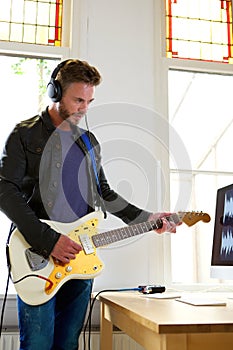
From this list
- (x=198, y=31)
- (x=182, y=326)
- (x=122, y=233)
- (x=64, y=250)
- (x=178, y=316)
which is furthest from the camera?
(x=198, y=31)

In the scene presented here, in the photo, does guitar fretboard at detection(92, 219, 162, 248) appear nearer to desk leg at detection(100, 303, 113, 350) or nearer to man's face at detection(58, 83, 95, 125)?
desk leg at detection(100, 303, 113, 350)

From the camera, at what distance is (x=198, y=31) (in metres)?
2.56

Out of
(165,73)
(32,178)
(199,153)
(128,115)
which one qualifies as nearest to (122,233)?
(32,178)

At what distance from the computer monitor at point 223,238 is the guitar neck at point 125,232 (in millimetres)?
209

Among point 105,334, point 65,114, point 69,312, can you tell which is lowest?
point 105,334

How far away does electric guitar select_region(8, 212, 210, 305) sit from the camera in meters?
1.47

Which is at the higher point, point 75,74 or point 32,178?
point 75,74

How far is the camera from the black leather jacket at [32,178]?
147 cm

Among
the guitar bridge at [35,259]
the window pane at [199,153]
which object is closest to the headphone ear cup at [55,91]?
the guitar bridge at [35,259]

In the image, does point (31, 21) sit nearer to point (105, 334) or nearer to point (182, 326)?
Result: point (105, 334)

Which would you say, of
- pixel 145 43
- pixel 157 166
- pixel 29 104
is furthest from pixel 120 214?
pixel 145 43

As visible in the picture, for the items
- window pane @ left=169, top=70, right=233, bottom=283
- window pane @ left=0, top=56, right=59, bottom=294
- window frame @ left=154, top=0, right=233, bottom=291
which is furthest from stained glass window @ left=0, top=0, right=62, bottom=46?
window pane @ left=169, top=70, right=233, bottom=283

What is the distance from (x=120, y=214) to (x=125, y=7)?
1204 millimetres

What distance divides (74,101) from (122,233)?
54 centimetres
